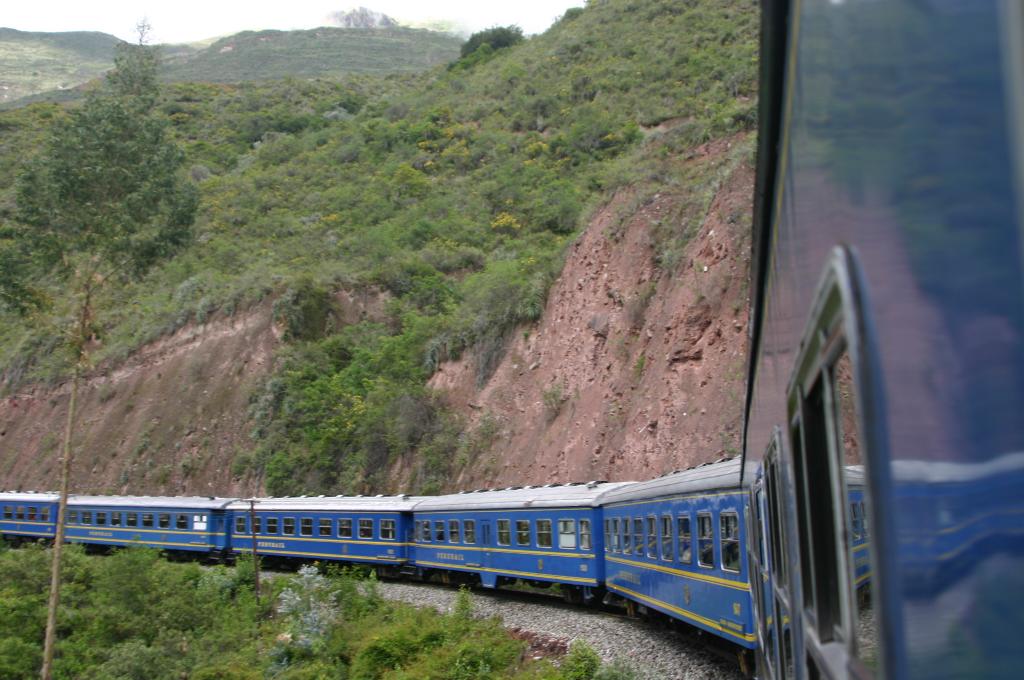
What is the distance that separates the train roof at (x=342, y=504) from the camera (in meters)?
24.6

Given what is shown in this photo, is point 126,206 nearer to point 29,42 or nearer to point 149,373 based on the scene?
point 149,373

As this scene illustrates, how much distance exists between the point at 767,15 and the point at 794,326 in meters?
0.90

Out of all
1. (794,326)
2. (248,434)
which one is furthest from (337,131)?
(794,326)

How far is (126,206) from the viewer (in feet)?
68.9

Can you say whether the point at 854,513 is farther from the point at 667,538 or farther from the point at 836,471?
the point at 667,538

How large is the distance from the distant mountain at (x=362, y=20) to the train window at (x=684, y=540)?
17007 cm

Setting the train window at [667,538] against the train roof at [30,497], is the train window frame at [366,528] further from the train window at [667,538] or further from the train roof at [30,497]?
the train roof at [30,497]

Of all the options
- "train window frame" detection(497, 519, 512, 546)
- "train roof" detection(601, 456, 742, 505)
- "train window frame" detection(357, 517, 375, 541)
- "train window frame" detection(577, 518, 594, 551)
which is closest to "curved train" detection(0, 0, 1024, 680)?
"train roof" detection(601, 456, 742, 505)

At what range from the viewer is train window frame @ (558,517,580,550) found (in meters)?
17.8

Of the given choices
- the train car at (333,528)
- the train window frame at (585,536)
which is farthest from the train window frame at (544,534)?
the train car at (333,528)

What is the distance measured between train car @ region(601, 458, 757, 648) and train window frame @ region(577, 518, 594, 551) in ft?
4.52

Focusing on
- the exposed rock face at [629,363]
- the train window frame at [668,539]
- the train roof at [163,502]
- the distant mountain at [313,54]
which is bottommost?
the train window frame at [668,539]

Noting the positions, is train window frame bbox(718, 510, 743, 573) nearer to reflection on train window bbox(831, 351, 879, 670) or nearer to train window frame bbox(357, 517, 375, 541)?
reflection on train window bbox(831, 351, 879, 670)

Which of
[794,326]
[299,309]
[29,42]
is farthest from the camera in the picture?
[29,42]
